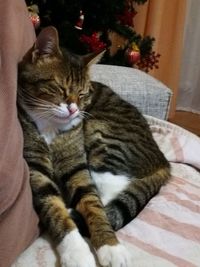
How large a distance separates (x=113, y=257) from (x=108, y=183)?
303mm

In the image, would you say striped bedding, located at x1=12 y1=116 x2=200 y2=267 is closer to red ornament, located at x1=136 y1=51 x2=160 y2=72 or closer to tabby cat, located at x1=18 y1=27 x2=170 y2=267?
tabby cat, located at x1=18 y1=27 x2=170 y2=267

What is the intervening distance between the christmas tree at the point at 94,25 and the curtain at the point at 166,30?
264 millimetres

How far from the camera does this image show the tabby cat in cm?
101

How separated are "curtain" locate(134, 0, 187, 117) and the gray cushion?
1191 mm

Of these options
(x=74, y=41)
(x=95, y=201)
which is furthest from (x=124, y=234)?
(x=74, y=41)

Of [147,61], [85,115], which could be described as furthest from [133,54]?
[85,115]

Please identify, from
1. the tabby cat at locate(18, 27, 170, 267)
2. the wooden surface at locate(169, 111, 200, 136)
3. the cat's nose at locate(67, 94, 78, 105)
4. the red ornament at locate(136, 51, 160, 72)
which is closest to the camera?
the tabby cat at locate(18, 27, 170, 267)

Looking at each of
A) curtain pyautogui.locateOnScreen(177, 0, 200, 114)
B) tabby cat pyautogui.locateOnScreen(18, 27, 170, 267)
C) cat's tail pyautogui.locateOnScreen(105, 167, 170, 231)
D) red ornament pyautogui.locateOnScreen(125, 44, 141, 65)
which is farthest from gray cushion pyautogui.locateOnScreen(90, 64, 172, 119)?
curtain pyautogui.locateOnScreen(177, 0, 200, 114)

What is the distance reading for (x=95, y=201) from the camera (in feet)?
3.52

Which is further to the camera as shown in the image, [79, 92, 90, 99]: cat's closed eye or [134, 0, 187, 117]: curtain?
[134, 0, 187, 117]: curtain

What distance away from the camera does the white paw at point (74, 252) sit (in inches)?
34.3

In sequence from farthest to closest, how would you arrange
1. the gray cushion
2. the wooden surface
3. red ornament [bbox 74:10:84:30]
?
the wooden surface
red ornament [bbox 74:10:84:30]
the gray cushion

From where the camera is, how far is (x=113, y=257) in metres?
0.88

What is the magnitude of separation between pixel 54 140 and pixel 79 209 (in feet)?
0.64
